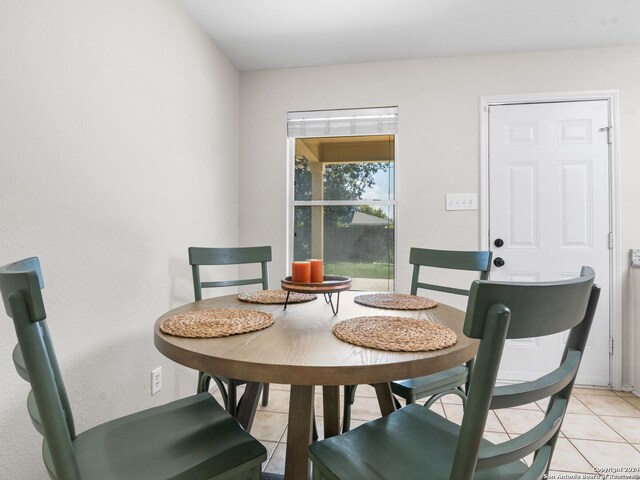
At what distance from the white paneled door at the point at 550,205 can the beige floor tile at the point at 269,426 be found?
1748 millimetres

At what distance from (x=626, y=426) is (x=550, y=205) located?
57.8 inches

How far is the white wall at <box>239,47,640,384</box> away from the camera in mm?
2523

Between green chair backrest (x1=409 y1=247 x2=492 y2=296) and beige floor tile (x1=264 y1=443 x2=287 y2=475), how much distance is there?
3.59 ft

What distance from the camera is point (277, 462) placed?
1679 millimetres

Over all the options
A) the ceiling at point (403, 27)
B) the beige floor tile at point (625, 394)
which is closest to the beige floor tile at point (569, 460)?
the beige floor tile at point (625, 394)

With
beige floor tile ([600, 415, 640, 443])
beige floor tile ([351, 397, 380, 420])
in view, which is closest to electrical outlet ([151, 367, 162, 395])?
beige floor tile ([351, 397, 380, 420])

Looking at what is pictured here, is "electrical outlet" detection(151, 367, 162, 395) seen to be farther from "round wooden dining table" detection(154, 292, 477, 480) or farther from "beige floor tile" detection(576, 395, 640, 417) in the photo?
"beige floor tile" detection(576, 395, 640, 417)

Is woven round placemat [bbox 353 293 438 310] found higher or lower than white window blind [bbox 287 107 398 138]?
lower

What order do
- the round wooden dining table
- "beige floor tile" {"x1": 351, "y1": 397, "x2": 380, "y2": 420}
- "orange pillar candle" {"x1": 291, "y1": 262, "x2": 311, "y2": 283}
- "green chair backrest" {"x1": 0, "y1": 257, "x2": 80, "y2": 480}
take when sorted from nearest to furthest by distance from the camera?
"green chair backrest" {"x1": 0, "y1": 257, "x2": 80, "y2": 480}, the round wooden dining table, "orange pillar candle" {"x1": 291, "y1": 262, "x2": 311, "y2": 283}, "beige floor tile" {"x1": 351, "y1": 397, "x2": 380, "y2": 420}

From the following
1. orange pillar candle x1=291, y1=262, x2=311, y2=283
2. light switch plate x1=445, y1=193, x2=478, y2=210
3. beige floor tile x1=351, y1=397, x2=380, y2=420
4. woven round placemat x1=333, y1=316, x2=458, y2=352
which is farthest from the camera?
light switch plate x1=445, y1=193, x2=478, y2=210

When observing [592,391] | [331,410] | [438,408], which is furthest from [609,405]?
[331,410]

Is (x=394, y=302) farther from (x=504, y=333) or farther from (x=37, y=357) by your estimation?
(x=37, y=357)

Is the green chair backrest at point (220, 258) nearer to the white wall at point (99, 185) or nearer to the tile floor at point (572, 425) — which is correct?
the white wall at point (99, 185)

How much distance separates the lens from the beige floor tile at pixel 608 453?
1.67 metres
